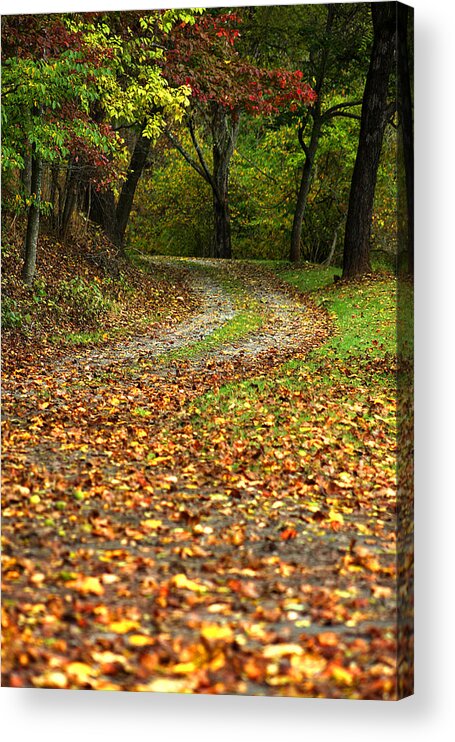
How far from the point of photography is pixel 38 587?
203 inches

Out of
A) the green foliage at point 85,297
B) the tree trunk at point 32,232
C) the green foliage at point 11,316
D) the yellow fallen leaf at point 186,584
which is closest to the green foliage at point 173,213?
the green foliage at point 85,297

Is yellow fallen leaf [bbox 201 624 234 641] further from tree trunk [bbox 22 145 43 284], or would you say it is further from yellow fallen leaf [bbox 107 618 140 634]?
tree trunk [bbox 22 145 43 284]

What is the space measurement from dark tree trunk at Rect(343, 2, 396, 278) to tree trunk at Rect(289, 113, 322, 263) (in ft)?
0.96

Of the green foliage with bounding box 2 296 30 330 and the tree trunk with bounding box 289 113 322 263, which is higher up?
the tree trunk with bounding box 289 113 322 263

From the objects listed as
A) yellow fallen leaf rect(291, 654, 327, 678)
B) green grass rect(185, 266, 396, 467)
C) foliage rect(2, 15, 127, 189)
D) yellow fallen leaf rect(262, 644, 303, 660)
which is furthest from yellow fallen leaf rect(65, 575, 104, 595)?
foliage rect(2, 15, 127, 189)

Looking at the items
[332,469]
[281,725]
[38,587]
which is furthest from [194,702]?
[332,469]

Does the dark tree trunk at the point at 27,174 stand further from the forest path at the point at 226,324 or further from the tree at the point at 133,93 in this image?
the forest path at the point at 226,324

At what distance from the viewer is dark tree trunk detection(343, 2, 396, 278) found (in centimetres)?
529

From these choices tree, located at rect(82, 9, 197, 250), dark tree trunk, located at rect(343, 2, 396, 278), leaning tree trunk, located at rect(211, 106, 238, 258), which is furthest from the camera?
leaning tree trunk, located at rect(211, 106, 238, 258)

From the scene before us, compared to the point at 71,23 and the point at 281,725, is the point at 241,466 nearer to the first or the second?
the point at 281,725

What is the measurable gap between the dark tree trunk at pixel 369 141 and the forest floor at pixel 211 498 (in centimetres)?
28

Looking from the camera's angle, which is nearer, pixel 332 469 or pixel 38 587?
pixel 38 587

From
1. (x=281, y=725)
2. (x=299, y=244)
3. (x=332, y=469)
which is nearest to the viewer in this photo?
(x=281, y=725)

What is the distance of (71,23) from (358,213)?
2.11 meters
